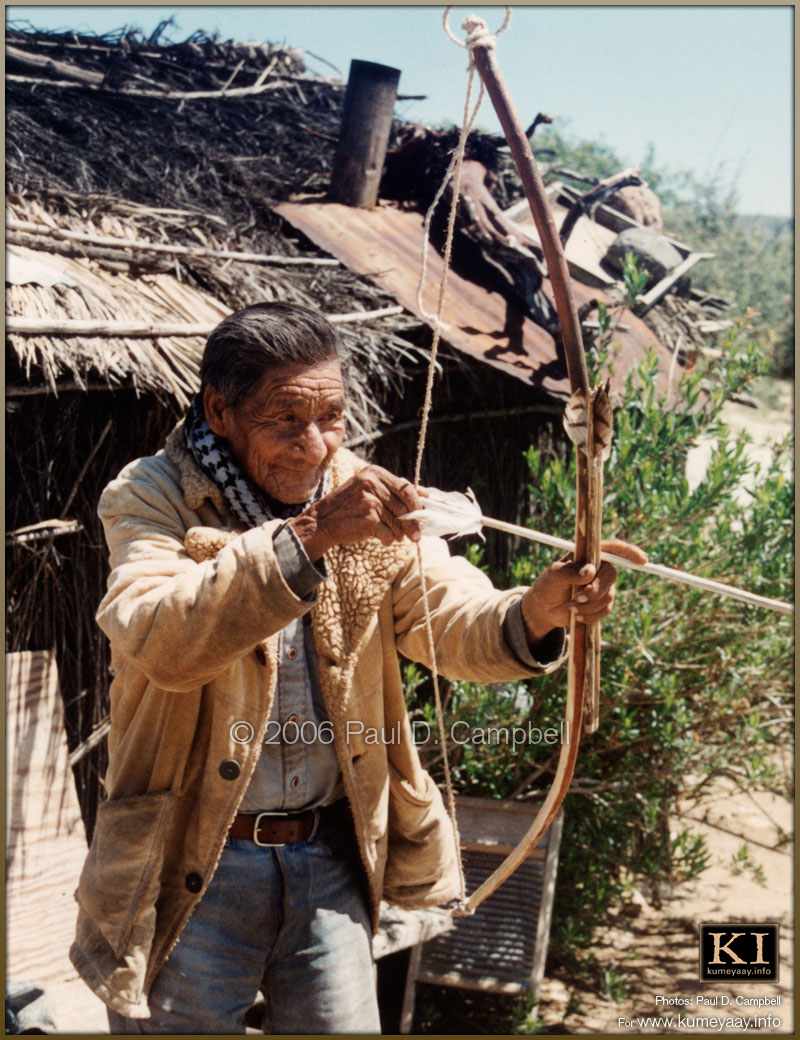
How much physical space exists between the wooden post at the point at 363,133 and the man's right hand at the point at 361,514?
4.34 m

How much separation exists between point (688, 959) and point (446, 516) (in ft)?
13.7

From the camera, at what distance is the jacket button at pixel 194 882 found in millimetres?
2242

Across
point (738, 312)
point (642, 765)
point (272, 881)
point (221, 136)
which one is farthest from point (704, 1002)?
point (738, 312)

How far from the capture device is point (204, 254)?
4.46m

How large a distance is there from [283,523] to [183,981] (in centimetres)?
104

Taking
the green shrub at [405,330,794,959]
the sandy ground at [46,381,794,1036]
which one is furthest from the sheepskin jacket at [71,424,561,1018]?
the green shrub at [405,330,794,959]

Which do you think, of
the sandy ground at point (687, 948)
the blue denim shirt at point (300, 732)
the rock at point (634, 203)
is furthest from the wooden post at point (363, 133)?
the blue denim shirt at point (300, 732)

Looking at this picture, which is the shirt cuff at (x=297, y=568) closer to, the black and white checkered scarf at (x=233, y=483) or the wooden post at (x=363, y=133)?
the black and white checkered scarf at (x=233, y=483)

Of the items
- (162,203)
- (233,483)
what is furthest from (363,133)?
(233,483)

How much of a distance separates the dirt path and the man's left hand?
2.68 metres

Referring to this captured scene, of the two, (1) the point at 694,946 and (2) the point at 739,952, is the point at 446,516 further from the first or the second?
(1) the point at 694,946

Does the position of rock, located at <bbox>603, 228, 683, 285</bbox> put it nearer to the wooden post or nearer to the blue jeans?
the wooden post

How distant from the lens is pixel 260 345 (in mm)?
2242

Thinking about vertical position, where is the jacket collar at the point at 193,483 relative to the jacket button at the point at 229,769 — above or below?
above
